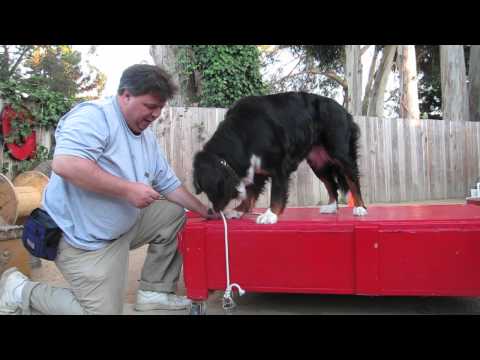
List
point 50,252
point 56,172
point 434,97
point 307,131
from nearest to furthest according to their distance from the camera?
point 56,172 < point 50,252 < point 307,131 < point 434,97

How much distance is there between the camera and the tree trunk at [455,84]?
13.5 meters

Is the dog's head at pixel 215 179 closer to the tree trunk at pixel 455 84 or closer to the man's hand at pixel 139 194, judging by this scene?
the man's hand at pixel 139 194

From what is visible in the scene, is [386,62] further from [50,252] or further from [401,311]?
[50,252]

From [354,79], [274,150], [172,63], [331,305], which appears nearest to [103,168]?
[274,150]

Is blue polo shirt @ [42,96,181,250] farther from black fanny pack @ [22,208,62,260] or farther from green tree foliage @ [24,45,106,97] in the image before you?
green tree foliage @ [24,45,106,97]

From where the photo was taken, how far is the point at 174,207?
3.25 m

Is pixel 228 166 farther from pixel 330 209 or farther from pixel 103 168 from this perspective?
pixel 330 209

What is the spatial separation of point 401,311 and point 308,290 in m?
0.80

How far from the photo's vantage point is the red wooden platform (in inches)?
100

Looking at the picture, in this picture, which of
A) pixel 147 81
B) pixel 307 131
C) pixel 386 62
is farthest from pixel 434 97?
pixel 147 81

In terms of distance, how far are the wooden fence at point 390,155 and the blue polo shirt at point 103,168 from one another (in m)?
4.65

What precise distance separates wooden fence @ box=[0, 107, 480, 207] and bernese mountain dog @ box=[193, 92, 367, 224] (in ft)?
12.4

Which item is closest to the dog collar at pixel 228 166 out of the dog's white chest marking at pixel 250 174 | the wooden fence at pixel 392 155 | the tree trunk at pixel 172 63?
the dog's white chest marking at pixel 250 174

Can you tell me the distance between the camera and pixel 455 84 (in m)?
13.7
